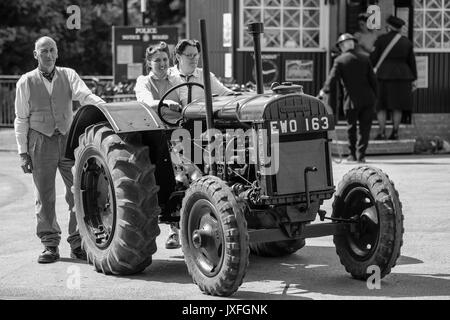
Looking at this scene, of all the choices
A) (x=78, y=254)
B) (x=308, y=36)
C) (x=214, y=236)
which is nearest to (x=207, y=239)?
(x=214, y=236)

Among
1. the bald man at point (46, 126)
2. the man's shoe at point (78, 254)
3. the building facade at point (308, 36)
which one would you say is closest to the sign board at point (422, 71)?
the building facade at point (308, 36)

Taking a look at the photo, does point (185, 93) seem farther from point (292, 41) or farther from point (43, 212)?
point (292, 41)

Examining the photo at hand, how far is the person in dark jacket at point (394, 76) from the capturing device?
1733 centimetres

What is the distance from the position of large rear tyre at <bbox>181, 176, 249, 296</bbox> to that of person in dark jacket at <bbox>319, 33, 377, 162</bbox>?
880 cm

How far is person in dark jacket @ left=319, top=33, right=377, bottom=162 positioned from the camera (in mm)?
15891

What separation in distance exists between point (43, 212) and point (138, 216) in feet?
4.66

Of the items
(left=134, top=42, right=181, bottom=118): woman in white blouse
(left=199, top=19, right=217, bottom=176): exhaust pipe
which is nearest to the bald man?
(left=134, top=42, right=181, bottom=118): woman in white blouse

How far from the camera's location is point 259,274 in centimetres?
795

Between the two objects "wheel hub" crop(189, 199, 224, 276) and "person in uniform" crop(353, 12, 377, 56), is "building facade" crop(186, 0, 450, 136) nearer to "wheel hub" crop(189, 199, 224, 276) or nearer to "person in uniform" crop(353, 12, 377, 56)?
"person in uniform" crop(353, 12, 377, 56)

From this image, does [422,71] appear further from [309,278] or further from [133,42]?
[309,278]

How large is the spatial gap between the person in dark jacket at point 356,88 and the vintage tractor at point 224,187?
25.6 feet

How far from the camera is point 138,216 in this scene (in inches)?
299

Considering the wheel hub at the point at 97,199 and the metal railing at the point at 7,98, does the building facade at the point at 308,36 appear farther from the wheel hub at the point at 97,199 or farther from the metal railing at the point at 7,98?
the wheel hub at the point at 97,199

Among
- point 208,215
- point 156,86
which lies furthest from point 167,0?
point 208,215
